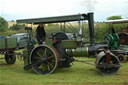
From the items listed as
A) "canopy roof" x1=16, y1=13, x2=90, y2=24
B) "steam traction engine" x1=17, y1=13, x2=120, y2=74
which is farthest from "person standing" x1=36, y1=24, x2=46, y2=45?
"canopy roof" x1=16, y1=13, x2=90, y2=24

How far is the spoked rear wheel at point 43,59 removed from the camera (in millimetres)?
5539

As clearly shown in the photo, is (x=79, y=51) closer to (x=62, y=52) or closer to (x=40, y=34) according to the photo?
(x=62, y=52)

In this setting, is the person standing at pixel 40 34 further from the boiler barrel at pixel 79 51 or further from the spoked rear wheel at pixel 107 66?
the spoked rear wheel at pixel 107 66

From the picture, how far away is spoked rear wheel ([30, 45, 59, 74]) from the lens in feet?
Result: 18.2

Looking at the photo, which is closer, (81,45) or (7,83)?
(7,83)

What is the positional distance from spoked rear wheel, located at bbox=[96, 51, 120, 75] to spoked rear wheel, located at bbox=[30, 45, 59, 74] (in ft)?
4.32

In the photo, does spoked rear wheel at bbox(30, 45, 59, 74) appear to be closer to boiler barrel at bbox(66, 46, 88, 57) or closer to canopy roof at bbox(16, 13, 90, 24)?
boiler barrel at bbox(66, 46, 88, 57)

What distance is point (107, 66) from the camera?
5148mm

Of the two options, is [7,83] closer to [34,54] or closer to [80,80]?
[34,54]

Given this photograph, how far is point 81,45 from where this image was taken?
18.5 feet

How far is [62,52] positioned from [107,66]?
4.88 feet

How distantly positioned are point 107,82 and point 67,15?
2252mm

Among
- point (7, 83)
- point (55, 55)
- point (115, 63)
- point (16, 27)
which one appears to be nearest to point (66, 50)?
point (55, 55)

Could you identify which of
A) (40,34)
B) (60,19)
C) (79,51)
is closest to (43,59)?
(40,34)
